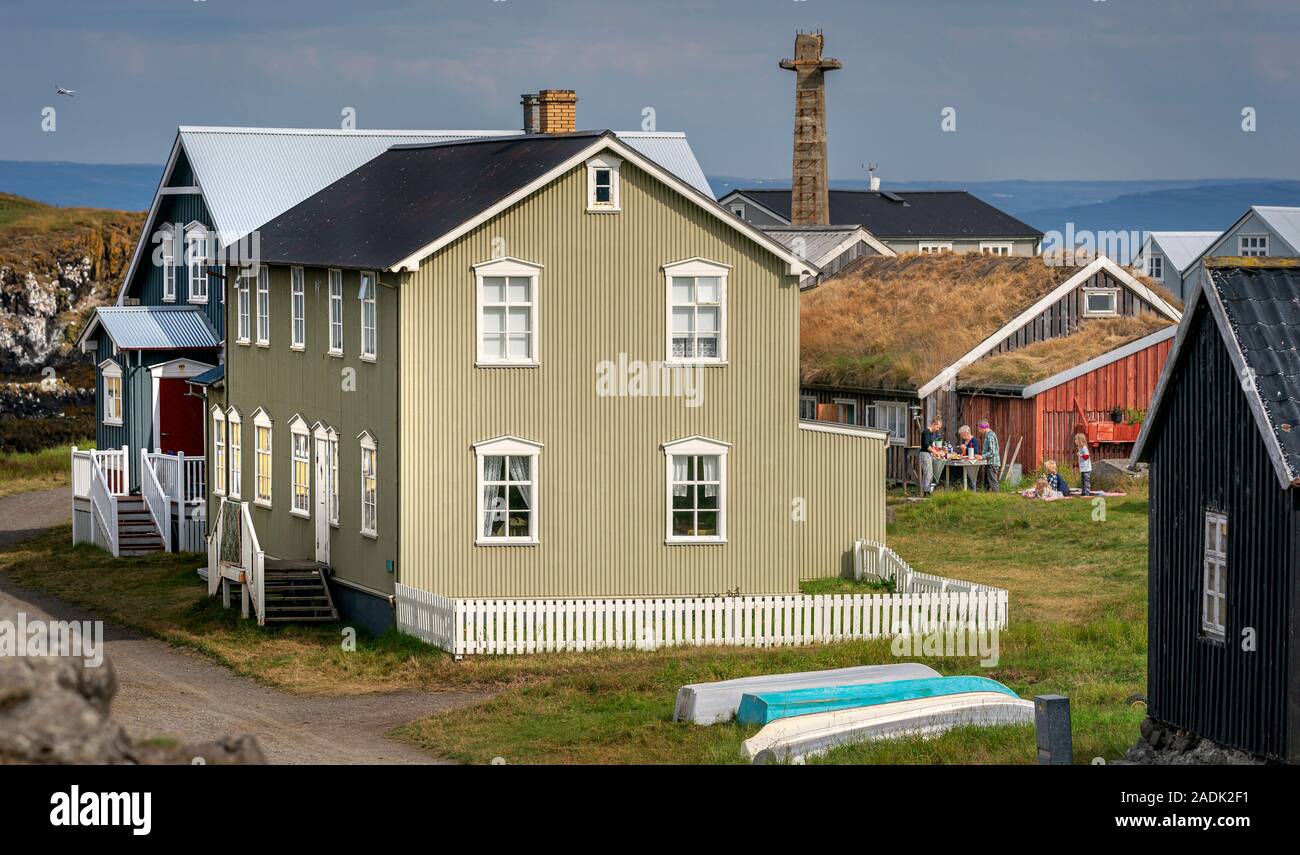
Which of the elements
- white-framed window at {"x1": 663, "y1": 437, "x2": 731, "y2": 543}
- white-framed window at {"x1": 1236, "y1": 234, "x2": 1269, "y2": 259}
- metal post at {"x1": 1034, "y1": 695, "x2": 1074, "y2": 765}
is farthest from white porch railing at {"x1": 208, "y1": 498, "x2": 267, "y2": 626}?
white-framed window at {"x1": 1236, "y1": 234, "x2": 1269, "y2": 259}

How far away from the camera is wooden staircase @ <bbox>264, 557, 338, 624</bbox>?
3127cm

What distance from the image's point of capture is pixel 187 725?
77.6 ft

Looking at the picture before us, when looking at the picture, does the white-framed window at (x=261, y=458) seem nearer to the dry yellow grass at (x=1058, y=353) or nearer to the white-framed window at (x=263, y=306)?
the white-framed window at (x=263, y=306)

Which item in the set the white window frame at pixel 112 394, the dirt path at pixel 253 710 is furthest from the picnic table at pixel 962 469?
the dirt path at pixel 253 710

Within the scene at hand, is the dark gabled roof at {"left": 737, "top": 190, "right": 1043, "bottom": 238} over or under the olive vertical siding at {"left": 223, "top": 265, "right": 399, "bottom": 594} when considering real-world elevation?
over

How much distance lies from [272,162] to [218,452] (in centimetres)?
1033

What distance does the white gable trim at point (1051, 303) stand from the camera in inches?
1924

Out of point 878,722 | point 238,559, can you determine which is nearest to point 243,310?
point 238,559

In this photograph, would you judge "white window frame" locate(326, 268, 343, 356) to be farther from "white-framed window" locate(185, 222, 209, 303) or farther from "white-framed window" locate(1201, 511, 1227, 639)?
"white-framed window" locate(1201, 511, 1227, 639)

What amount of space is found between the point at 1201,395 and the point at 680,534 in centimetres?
1278

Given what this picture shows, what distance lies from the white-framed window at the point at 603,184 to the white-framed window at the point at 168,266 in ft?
63.0

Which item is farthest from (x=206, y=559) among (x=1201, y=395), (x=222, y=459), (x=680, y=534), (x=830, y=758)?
(x=1201, y=395)

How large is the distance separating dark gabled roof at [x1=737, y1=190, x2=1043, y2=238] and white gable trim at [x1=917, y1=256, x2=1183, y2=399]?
51474 millimetres

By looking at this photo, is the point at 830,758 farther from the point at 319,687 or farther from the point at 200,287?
the point at 200,287
